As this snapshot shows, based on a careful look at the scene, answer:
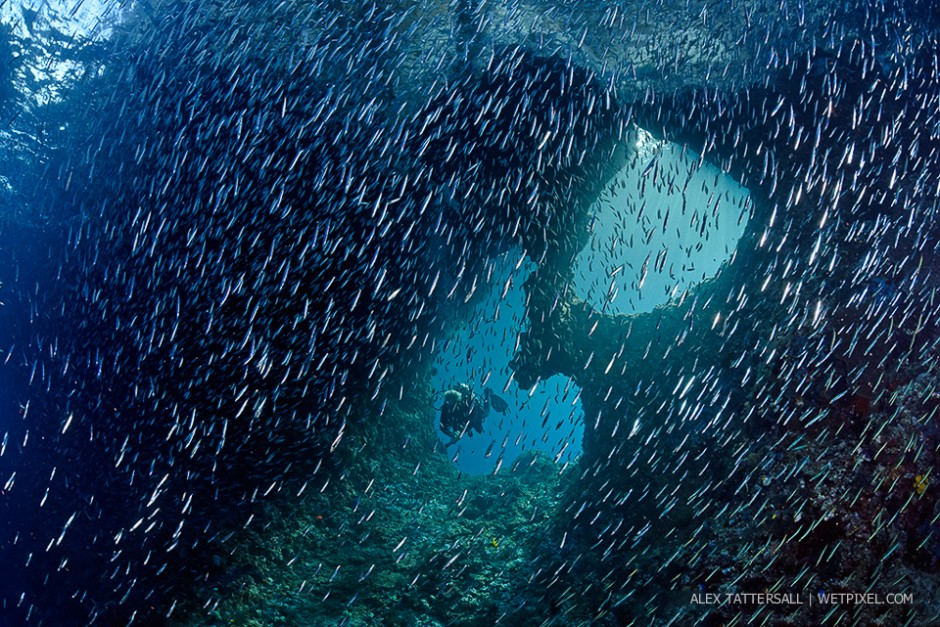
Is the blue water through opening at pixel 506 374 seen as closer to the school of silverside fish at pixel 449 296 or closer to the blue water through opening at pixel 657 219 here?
the school of silverside fish at pixel 449 296

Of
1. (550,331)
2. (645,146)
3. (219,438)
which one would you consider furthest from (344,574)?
(645,146)

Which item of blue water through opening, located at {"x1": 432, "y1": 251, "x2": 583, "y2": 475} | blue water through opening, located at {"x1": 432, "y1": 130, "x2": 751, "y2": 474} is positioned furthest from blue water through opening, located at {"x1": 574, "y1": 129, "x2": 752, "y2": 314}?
blue water through opening, located at {"x1": 432, "y1": 251, "x2": 583, "y2": 475}

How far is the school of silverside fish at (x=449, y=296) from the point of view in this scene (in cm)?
624

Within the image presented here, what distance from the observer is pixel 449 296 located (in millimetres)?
10078

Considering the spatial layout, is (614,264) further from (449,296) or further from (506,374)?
(506,374)

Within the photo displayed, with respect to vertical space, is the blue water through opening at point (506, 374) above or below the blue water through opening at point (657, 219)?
below

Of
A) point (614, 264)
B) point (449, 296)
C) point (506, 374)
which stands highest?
point (614, 264)

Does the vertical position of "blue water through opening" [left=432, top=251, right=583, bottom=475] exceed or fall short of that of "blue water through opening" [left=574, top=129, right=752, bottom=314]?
it falls short

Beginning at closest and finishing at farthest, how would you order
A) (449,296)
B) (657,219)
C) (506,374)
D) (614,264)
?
(657,219) < (614,264) < (449,296) < (506,374)

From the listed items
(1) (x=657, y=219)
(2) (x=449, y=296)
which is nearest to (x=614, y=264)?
(1) (x=657, y=219)

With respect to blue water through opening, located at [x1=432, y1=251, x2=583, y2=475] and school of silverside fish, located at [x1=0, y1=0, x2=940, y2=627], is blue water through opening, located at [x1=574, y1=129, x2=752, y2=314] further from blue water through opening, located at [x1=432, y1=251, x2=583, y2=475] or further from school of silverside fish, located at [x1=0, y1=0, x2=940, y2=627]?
blue water through opening, located at [x1=432, y1=251, x2=583, y2=475]

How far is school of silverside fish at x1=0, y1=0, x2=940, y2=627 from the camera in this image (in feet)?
20.5

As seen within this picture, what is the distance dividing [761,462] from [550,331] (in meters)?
7.77

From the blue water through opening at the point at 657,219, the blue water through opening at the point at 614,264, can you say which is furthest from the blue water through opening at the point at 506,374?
the blue water through opening at the point at 657,219
